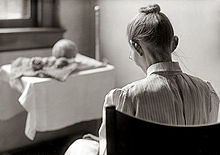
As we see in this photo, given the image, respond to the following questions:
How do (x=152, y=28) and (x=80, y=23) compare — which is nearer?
(x=152, y=28)

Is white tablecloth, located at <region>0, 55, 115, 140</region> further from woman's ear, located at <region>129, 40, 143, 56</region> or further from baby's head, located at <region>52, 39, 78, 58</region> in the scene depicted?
woman's ear, located at <region>129, 40, 143, 56</region>

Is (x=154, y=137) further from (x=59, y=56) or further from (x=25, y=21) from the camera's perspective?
(x=25, y=21)

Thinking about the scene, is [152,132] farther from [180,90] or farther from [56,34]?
[56,34]

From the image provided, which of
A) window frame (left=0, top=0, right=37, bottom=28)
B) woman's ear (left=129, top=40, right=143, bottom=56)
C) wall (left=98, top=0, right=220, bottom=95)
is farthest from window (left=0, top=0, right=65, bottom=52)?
woman's ear (left=129, top=40, right=143, bottom=56)

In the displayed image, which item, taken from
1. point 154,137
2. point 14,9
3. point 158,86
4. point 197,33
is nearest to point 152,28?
point 158,86

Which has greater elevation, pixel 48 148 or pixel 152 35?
pixel 152 35

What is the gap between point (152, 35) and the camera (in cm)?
77

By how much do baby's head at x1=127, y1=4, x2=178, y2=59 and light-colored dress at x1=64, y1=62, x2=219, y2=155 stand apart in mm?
41

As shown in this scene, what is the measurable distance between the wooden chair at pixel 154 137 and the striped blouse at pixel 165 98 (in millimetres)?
85

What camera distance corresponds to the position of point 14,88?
4.47 feet

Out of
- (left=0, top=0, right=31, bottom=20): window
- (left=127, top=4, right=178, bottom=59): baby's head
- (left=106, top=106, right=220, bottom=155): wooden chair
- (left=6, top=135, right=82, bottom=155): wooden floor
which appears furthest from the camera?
(left=0, top=0, right=31, bottom=20): window

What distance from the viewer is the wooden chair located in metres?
0.67

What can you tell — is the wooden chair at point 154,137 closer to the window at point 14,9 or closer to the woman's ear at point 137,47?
the woman's ear at point 137,47

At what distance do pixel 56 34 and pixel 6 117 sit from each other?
0.36 m
